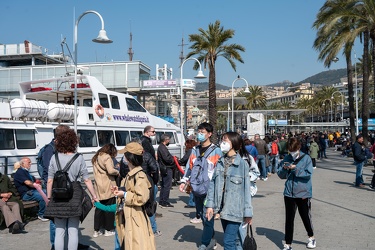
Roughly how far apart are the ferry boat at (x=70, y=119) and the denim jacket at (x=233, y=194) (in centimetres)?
846

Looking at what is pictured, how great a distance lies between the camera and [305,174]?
627cm

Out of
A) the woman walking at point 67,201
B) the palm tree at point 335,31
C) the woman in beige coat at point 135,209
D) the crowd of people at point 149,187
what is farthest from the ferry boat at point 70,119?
the palm tree at point 335,31

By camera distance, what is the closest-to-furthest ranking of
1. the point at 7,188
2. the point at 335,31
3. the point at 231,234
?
the point at 231,234
the point at 7,188
the point at 335,31

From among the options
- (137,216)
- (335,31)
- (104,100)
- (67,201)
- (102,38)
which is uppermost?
(335,31)

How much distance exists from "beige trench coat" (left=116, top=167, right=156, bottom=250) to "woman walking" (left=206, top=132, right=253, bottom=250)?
32.8 inches

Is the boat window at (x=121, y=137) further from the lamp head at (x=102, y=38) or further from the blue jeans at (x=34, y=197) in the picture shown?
the blue jeans at (x=34, y=197)

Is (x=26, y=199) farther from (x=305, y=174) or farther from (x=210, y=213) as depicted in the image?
(x=305, y=174)

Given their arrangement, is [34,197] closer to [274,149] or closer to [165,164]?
[165,164]

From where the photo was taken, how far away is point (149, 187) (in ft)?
15.1

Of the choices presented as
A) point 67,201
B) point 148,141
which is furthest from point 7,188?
point 67,201

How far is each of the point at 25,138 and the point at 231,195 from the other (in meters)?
9.89

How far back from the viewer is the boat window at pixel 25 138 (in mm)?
12687

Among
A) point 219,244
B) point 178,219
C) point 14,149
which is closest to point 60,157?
point 219,244

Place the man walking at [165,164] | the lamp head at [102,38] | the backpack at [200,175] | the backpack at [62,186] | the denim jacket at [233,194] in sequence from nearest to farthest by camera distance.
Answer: the backpack at [62,186] < the denim jacket at [233,194] < the backpack at [200,175] < the man walking at [165,164] < the lamp head at [102,38]
